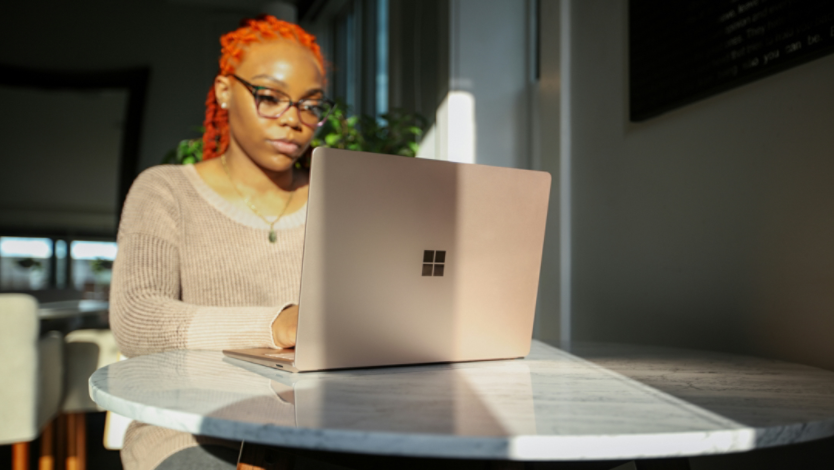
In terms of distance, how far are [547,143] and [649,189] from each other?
1.70 ft

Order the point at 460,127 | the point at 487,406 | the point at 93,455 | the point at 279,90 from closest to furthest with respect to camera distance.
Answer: the point at 487,406, the point at 279,90, the point at 460,127, the point at 93,455

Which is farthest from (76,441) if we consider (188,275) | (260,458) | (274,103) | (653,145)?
(653,145)

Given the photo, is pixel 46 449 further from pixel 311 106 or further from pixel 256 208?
pixel 311 106

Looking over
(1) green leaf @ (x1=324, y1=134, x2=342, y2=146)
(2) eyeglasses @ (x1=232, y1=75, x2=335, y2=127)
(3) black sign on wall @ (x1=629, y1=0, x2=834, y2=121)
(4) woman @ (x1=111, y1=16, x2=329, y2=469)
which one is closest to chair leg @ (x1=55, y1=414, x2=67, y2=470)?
(1) green leaf @ (x1=324, y1=134, x2=342, y2=146)

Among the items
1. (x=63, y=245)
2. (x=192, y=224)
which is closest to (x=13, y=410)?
(x=192, y=224)

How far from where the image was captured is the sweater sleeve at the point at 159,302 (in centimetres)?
104

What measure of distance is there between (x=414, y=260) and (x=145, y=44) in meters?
6.49

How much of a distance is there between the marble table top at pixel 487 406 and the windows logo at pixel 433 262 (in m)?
0.14

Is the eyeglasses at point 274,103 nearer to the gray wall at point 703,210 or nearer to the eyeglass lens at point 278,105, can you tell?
the eyeglass lens at point 278,105

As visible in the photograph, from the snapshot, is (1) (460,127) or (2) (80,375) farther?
(1) (460,127)

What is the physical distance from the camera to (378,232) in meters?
0.81

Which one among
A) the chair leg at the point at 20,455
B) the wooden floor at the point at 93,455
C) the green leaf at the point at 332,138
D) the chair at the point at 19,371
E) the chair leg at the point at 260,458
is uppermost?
the green leaf at the point at 332,138

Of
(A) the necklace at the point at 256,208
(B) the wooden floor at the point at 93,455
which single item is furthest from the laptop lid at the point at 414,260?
(B) the wooden floor at the point at 93,455

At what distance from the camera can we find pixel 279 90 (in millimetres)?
1448
